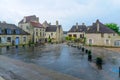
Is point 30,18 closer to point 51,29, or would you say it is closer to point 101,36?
point 51,29

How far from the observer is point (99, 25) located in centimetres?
5278

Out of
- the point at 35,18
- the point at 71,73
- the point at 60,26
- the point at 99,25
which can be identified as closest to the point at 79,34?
the point at 60,26

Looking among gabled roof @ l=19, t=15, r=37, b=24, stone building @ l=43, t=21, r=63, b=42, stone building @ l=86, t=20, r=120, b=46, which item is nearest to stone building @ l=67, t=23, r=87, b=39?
stone building @ l=43, t=21, r=63, b=42

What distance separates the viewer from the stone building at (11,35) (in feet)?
166

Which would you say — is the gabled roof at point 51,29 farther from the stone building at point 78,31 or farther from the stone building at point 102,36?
the stone building at point 102,36

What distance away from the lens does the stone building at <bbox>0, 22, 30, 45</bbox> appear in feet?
166

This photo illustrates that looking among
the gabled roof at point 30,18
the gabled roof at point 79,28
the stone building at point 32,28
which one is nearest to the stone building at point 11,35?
the stone building at point 32,28

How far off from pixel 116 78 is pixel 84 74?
2.79 meters

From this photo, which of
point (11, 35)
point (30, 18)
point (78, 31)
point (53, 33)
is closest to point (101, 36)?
point (11, 35)

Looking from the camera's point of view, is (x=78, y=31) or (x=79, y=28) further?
(x=79, y=28)

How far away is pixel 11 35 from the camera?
52781 mm

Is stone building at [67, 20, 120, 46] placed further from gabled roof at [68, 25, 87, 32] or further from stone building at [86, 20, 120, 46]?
gabled roof at [68, 25, 87, 32]

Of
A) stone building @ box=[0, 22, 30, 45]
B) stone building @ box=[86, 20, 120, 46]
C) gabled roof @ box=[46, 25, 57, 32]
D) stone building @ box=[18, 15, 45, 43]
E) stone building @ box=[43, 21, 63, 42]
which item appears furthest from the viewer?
gabled roof @ box=[46, 25, 57, 32]

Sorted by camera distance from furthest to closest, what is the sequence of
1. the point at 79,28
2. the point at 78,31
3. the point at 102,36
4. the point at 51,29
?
the point at 79,28 → the point at 78,31 → the point at 51,29 → the point at 102,36
